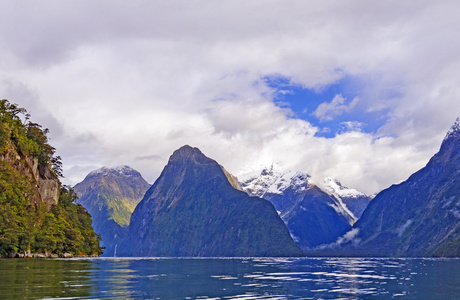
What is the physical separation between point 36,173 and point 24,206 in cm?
3548

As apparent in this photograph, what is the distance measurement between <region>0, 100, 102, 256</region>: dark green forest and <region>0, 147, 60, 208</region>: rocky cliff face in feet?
1.16

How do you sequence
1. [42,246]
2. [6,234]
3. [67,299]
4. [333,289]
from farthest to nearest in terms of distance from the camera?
[42,246]
[6,234]
[333,289]
[67,299]

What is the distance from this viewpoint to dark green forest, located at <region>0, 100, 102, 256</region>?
131625mm

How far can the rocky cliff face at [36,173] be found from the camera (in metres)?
157

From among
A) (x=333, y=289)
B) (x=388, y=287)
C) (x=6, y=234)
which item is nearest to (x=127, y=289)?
(x=333, y=289)

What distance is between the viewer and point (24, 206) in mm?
152125

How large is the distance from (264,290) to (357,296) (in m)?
10.6

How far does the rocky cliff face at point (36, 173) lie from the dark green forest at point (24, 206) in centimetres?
35

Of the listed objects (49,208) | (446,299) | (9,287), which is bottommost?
(446,299)

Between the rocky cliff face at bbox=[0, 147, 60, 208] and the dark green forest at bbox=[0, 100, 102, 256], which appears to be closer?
the dark green forest at bbox=[0, 100, 102, 256]

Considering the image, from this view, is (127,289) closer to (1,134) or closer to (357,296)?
(357,296)

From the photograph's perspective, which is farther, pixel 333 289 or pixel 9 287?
pixel 333 289

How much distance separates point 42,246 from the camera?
155750mm

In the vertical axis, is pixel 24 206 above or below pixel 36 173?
below
